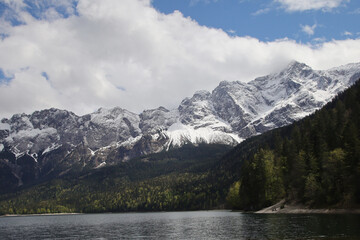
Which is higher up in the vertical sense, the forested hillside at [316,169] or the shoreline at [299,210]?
the forested hillside at [316,169]

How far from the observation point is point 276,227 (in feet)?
220

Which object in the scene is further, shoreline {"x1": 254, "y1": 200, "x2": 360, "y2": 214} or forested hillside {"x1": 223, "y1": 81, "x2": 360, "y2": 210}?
forested hillside {"x1": 223, "y1": 81, "x2": 360, "y2": 210}

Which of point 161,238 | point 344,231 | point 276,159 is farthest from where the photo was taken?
point 276,159

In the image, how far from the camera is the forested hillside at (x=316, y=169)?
275ft

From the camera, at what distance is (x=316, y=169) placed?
98.8m

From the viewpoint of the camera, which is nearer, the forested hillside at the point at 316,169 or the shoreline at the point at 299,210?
the shoreline at the point at 299,210

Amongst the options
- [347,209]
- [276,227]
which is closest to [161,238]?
[276,227]

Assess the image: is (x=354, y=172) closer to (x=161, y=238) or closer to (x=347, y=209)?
(x=347, y=209)

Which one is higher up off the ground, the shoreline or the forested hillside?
the forested hillside

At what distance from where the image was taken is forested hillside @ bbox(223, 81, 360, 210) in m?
83.9

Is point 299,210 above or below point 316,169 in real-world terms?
below

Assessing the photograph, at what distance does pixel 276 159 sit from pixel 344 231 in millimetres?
82167

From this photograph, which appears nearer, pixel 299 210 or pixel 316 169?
pixel 299 210

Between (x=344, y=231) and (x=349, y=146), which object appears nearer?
(x=344, y=231)
